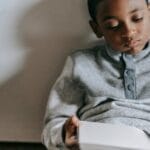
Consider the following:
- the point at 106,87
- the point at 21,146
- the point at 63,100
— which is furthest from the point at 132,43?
the point at 21,146

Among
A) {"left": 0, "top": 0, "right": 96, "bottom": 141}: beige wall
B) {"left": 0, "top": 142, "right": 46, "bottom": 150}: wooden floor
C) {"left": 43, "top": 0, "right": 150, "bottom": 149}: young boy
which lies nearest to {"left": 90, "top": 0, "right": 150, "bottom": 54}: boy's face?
{"left": 43, "top": 0, "right": 150, "bottom": 149}: young boy

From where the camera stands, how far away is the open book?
927mm

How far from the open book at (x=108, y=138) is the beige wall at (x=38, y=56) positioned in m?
0.26

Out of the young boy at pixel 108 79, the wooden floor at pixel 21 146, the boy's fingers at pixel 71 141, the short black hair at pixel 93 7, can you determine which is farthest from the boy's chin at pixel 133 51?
the wooden floor at pixel 21 146

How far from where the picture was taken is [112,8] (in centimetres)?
97

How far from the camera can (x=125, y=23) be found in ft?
3.19

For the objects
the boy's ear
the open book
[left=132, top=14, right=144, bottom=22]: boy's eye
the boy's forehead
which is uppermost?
the boy's forehead

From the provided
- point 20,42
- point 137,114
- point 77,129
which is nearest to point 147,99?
point 137,114

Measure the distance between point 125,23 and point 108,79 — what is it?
6.2 inches

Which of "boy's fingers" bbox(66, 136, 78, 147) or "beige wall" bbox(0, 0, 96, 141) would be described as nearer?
"boy's fingers" bbox(66, 136, 78, 147)

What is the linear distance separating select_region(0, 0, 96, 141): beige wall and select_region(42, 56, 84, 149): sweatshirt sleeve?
0.07m

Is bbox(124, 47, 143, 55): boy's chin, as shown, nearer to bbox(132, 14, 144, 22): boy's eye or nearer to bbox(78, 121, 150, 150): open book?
bbox(132, 14, 144, 22): boy's eye

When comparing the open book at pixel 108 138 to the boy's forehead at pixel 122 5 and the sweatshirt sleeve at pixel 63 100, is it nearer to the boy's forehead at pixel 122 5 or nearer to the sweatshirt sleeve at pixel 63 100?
the sweatshirt sleeve at pixel 63 100

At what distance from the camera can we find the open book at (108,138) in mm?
927
